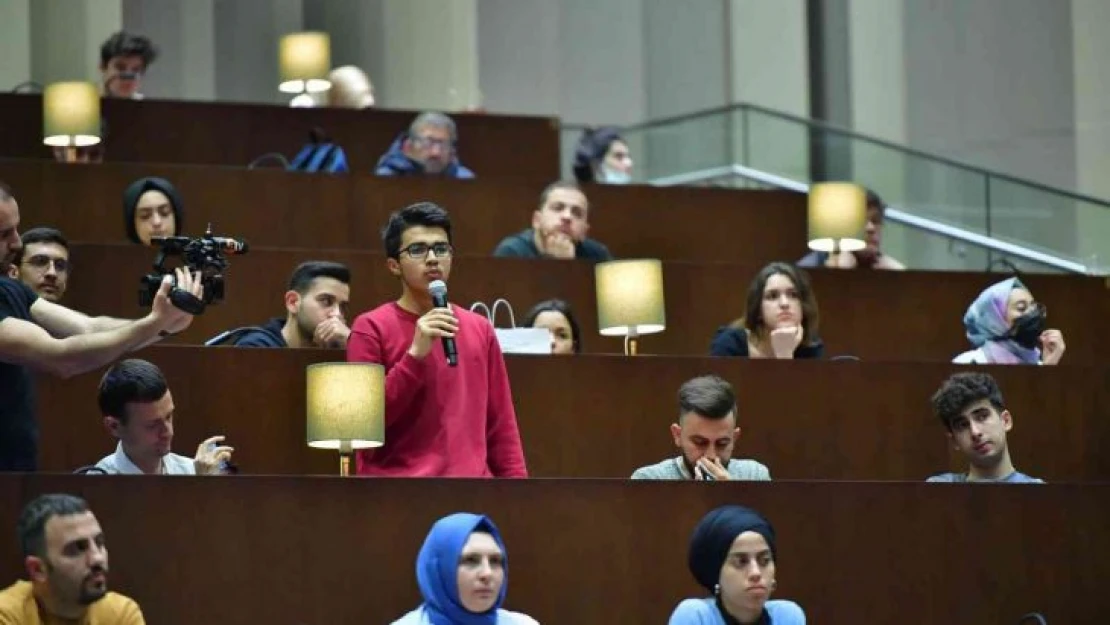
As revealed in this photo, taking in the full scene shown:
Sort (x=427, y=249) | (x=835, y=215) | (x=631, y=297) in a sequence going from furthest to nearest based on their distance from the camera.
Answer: (x=835, y=215)
(x=631, y=297)
(x=427, y=249)

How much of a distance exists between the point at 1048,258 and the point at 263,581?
4.95 meters

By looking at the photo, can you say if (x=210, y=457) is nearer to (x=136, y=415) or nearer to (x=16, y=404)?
(x=136, y=415)

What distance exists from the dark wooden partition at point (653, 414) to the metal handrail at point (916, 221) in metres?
2.07

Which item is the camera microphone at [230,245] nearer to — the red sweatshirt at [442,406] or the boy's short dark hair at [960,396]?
the red sweatshirt at [442,406]

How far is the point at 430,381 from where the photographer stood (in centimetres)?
609

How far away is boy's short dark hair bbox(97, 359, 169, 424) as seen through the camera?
5840 mm

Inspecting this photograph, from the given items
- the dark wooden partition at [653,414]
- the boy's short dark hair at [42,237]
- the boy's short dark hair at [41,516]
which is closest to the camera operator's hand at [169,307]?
the boy's short dark hair at [41,516]

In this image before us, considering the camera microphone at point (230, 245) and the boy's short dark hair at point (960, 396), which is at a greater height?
the camera microphone at point (230, 245)

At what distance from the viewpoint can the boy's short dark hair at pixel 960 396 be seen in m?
6.60

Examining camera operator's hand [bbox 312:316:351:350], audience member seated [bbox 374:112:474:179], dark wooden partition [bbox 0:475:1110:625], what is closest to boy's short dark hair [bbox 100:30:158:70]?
audience member seated [bbox 374:112:474:179]

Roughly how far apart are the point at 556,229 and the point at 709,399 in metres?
Result: 2.16

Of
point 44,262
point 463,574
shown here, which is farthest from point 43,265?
point 463,574

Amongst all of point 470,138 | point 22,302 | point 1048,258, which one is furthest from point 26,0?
Result: point 22,302

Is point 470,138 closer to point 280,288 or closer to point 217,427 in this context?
point 280,288
